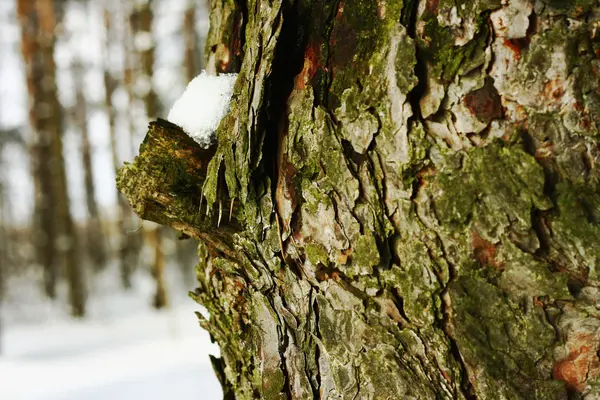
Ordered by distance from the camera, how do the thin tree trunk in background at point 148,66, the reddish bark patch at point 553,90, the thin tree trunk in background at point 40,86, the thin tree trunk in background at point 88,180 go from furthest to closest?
1. the thin tree trunk in background at point 88,180
2. the thin tree trunk in background at point 40,86
3. the thin tree trunk in background at point 148,66
4. the reddish bark patch at point 553,90

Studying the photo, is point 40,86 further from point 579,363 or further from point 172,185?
point 579,363

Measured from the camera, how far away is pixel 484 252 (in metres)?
0.73

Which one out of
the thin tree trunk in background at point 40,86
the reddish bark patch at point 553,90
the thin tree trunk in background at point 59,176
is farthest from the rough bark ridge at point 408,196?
the thin tree trunk in background at point 40,86

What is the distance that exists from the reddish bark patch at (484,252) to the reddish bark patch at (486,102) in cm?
18

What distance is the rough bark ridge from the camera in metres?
0.70

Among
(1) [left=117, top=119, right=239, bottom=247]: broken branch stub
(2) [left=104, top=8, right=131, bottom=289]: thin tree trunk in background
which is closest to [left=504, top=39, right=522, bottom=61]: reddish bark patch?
(1) [left=117, top=119, right=239, bottom=247]: broken branch stub

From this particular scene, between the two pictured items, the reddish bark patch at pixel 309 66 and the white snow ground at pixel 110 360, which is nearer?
the reddish bark patch at pixel 309 66

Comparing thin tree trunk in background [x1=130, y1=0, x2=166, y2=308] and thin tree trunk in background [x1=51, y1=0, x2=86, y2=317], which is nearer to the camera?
thin tree trunk in background [x1=130, y1=0, x2=166, y2=308]

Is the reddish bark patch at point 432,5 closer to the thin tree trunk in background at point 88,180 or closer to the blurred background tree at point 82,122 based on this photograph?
the blurred background tree at point 82,122

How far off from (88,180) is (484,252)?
44.4 ft

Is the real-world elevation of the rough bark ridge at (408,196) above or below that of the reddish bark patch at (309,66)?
below

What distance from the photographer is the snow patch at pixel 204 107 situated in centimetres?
104

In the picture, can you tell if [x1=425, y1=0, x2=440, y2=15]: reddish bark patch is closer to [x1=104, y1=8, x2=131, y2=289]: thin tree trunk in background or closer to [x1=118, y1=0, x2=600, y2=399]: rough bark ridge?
[x1=118, y1=0, x2=600, y2=399]: rough bark ridge

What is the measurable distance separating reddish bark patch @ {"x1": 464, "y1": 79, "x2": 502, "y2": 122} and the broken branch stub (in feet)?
1.61
